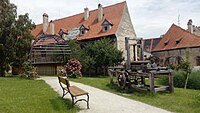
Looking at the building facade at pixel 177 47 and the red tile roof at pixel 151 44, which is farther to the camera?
the red tile roof at pixel 151 44

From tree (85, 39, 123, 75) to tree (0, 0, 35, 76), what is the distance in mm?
7256

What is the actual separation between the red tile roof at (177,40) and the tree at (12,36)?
2170 centimetres

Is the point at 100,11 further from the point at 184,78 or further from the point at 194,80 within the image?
the point at 194,80

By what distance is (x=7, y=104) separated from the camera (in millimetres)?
9258

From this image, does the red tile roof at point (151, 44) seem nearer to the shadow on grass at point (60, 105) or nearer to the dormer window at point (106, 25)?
the dormer window at point (106, 25)

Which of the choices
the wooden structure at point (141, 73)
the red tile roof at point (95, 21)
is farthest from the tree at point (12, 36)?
the wooden structure at point (141, 73)

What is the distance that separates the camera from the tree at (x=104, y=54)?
28281 mm

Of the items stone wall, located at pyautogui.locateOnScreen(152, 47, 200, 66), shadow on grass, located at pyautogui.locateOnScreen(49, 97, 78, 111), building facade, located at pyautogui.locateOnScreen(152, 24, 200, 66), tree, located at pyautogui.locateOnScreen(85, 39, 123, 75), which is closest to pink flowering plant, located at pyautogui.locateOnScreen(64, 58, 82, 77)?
tree, located at pyautogui.locateOnScreen(85, 39, 123, 75)

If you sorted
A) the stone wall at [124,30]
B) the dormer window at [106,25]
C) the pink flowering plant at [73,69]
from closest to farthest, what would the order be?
the pink flowering plant at [73,69]
the stone wall at [124,30]
the dormer window at [106,25]

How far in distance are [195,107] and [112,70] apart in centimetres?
820

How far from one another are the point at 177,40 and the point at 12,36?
78.9 feet

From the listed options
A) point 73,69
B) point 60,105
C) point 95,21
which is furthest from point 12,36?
point 60,105

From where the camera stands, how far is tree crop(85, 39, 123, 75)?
92.8ft

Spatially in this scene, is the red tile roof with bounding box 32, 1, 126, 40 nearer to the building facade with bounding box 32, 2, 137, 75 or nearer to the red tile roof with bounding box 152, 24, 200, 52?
the building facade with bounding box 32, 2, 137, 75
